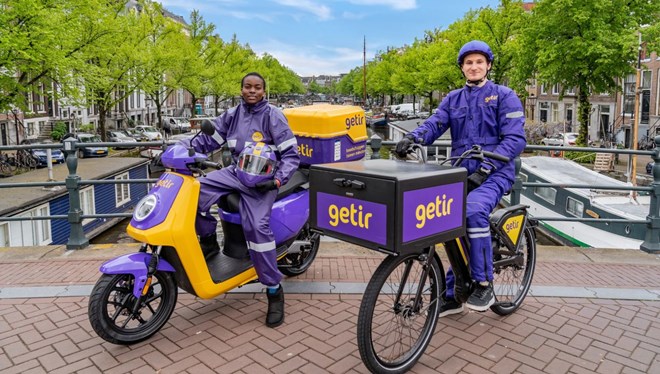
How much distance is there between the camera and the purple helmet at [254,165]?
3680mm

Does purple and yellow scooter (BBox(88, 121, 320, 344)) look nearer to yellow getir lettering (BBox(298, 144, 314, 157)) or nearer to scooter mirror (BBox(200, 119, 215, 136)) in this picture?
scooter mirror (BBox(200, 119, 215, 136))

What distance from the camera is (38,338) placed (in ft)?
11.7

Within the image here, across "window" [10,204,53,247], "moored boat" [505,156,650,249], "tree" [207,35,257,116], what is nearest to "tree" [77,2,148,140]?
"window" [10,204,53,247]

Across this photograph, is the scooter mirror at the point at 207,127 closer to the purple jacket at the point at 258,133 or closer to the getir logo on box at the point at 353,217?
the purple jacket at the point at 258,133

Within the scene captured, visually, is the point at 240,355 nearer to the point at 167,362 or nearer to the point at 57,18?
the point at 167,362

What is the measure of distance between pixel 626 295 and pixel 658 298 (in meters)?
0.24

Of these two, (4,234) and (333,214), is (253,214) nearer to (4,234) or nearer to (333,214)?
(333,214)

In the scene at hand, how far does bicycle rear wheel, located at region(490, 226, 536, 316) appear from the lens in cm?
399

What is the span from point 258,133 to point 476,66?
1.60 metres

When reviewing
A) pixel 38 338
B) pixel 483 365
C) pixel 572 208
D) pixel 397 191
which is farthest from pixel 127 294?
pixel 572 208

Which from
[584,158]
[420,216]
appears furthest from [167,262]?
[584,158]

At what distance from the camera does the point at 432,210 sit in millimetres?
2947

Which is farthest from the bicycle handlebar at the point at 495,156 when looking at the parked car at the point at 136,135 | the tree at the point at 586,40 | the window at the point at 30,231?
the parked car at the point at 136,135

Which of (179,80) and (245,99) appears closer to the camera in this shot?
(245,99)
